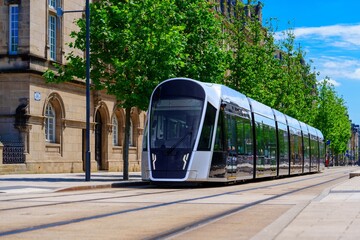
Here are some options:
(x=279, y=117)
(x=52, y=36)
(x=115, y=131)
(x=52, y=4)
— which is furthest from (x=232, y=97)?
(x=115, y=131)

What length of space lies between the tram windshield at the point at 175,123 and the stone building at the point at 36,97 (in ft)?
37.5

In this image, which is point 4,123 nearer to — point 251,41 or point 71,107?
point 71,107

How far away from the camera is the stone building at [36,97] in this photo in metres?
35.3

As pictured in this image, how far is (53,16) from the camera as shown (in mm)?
39156

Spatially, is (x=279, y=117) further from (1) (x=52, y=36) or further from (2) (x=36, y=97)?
(1) (x=52, y=36)

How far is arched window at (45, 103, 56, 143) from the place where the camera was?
38.2m

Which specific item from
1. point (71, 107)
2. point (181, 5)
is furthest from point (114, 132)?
point (181, 5)

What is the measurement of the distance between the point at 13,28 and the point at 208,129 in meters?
16.3

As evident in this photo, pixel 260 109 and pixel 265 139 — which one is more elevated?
pixel 260 109

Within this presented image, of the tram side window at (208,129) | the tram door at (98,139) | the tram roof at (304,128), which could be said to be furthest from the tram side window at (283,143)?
the tram side window at (208,129)

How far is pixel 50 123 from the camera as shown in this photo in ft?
127

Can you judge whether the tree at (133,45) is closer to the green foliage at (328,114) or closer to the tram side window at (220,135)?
the tram side window at (220,135)

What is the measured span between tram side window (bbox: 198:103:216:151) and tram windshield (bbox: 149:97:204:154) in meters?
0.28

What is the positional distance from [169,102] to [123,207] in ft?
32.2
